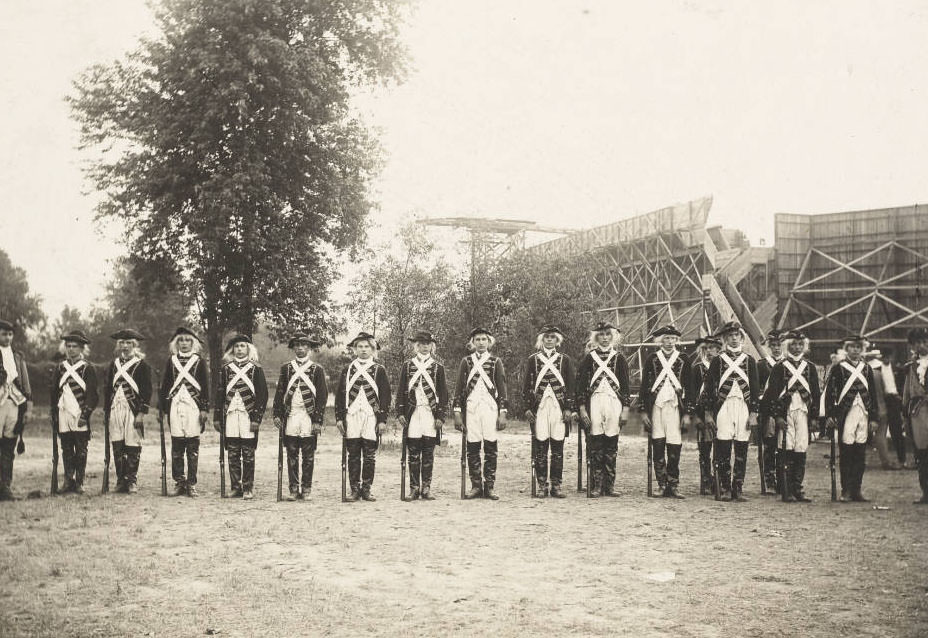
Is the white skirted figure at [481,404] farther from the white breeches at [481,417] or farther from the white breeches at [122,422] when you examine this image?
the white breeches at [122,422]

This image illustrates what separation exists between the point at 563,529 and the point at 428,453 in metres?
2.94

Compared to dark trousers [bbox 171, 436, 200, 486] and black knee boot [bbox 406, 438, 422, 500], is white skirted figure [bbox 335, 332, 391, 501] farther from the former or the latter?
dark trousers [bbox 171, 436, 200, 486]

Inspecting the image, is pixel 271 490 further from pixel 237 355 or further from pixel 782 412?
pixel 782 412

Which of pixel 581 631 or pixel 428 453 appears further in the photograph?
pixel 428 453

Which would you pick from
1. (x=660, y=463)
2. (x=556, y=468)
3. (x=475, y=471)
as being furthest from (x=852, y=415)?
(x=475, y=471)

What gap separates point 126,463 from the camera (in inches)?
446

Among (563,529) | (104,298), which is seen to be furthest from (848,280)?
(104,298)

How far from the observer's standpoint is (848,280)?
75.9 feet

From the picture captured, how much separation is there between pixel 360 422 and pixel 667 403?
4353mm

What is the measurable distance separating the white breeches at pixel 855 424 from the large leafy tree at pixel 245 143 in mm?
15535

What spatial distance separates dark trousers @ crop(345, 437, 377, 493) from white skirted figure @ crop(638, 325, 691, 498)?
12.8ft

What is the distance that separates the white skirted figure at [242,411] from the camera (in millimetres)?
11031

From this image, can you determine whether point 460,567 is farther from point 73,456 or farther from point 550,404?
Result: point 73,456

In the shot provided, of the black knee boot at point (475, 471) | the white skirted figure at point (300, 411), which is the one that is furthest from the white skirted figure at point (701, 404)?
the white skirted figure at point (300, 411)
